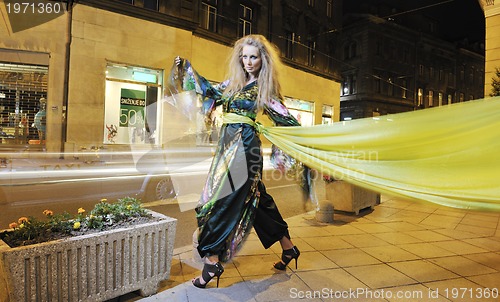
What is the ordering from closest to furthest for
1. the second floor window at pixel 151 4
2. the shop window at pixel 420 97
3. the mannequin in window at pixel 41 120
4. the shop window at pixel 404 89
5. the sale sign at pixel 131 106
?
1. the mannequin in window at pixel 41 120
2. the sale sign at pixel 131 106
3. the second floor window at pixel 151 4
4. the shop window at pixel 404 89
5. the shop window at pixel 420 97

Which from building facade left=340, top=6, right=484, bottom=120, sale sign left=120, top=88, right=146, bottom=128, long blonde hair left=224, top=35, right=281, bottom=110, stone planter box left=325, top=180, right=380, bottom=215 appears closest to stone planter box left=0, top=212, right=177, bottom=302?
long blonde hair left=224, top=35, right=281, bottom=110

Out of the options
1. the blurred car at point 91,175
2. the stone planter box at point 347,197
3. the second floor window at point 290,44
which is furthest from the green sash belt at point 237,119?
the second floor window at point 290,44

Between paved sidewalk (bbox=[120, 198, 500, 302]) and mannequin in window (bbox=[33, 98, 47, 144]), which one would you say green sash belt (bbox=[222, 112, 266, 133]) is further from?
mannequin in window (bbox=[33, 98, 47, 144])

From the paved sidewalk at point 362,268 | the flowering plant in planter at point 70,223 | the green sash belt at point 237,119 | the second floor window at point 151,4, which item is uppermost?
the second floor window at point 151,4

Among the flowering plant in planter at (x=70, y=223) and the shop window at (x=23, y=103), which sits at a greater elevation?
the shop window at (x=23, y=103)

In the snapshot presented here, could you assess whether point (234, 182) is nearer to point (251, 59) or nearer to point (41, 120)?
point (251, 59)

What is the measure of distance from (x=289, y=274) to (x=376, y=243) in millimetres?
1802

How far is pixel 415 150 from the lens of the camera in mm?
2416

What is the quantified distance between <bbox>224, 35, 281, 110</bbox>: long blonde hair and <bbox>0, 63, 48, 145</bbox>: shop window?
11556 millimetres

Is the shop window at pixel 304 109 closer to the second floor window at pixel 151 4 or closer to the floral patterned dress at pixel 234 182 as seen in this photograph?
the second floor window at pixel 151 4

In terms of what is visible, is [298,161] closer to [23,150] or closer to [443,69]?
[23,150]

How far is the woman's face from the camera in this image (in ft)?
10.8

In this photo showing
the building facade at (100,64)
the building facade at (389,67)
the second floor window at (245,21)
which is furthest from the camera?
the building facade at (389,67)

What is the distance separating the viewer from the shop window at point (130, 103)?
13.8 metres
